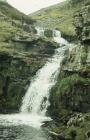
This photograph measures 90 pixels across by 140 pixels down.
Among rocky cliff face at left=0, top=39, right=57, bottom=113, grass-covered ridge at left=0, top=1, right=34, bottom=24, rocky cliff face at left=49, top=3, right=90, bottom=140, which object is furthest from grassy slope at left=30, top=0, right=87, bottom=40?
rocky cliff face at left=49, top=3, right=90, bottom=140

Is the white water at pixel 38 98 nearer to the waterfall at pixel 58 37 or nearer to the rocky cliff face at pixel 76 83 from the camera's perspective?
the rocky cliff face at pixel 76 83

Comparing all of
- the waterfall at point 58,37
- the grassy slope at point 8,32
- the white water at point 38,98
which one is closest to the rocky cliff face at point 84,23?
the white water at point 38,98

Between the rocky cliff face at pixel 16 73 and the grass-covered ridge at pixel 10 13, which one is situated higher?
the grass-covered ridge at pixel 10 13

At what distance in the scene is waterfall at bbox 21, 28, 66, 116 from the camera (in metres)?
75.0

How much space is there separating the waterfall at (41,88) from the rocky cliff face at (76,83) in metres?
1.74

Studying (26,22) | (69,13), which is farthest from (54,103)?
(69,13)

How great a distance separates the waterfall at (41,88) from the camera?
75000 mm

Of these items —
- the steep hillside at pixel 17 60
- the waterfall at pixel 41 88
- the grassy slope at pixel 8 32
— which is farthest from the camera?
the grassy slope at pixel 8 32

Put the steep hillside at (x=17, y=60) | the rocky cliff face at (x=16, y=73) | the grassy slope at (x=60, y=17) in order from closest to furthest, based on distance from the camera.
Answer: the rocky cliff face at (x=16, y=73)
the steep hillside at (x=17, y=60)
the grassy slope at (x=60, y=17)

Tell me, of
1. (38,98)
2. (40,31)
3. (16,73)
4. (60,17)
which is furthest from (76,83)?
(60,17)

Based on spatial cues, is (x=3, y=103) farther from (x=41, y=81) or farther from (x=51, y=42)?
(x=51, y=42)

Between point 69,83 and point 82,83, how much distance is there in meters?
3.19

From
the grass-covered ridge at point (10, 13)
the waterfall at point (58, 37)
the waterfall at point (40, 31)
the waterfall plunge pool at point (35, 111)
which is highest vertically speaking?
the grass-covered ridge at point (10, 13)

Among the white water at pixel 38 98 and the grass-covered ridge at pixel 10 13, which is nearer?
the white water at pixel 38 98
